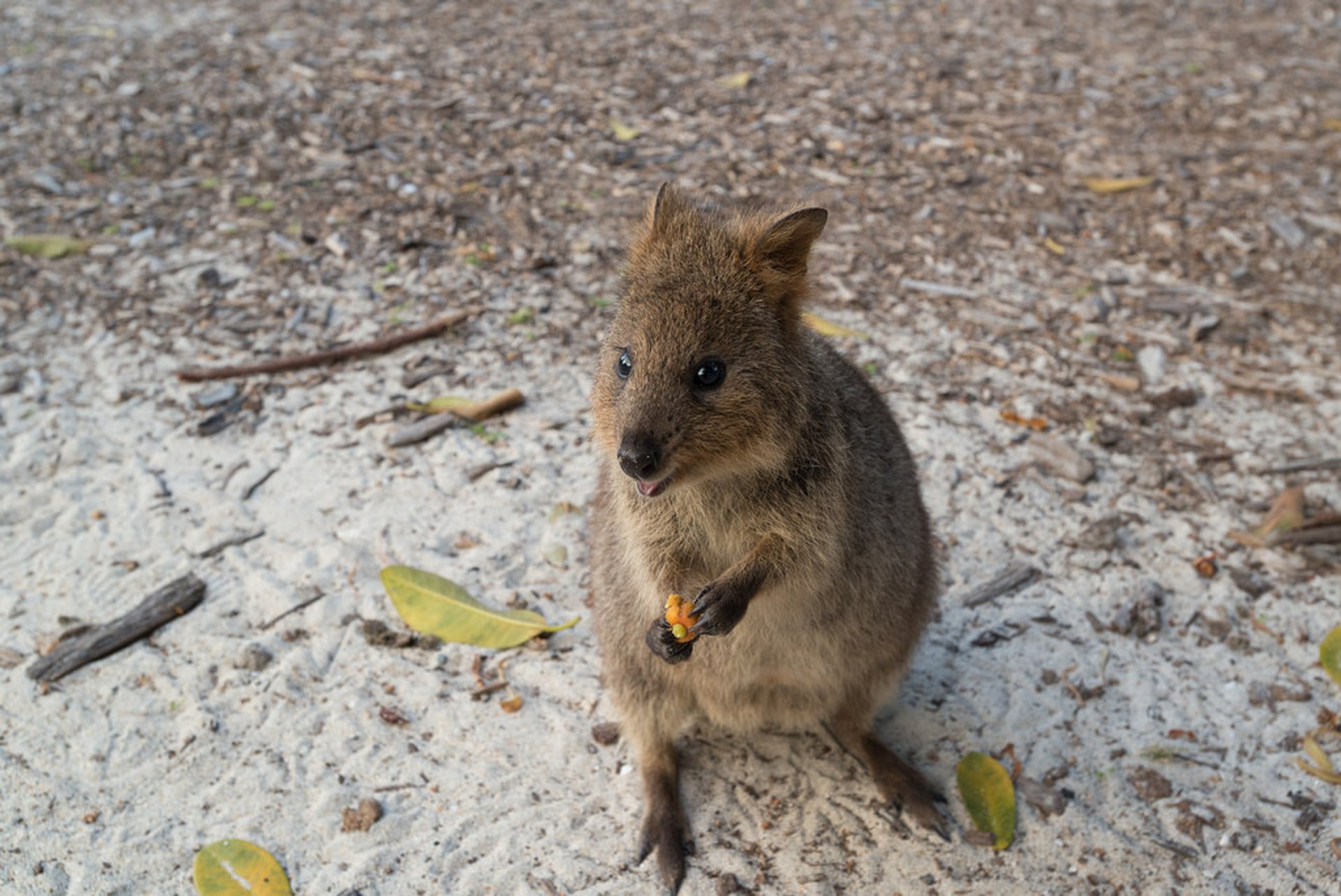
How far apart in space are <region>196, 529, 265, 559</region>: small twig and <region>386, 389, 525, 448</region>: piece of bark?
0.70m

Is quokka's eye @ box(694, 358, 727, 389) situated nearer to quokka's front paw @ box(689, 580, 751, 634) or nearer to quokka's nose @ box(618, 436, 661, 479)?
quokka's nose @ box(618, 436, 661, 479)

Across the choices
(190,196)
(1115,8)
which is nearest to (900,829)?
(190,196)

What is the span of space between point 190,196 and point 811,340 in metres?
4.64

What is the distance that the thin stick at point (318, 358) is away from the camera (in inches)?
194

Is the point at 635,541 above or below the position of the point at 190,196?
above

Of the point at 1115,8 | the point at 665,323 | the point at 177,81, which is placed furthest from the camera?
the point at 1115,8

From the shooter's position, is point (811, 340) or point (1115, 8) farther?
point (1115, 8)

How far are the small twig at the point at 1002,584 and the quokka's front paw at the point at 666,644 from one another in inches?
64.5

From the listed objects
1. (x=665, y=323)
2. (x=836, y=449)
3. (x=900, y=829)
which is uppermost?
(x=665, y=323)

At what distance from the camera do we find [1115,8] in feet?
27.6

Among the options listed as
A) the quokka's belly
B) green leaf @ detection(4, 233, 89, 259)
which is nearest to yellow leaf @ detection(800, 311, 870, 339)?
the quokka's belly

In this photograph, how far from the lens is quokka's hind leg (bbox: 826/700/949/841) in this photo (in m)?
3.22

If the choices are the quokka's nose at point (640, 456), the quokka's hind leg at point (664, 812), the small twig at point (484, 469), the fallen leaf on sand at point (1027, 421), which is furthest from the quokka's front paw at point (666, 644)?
the fallen leaf on sand at point (1027, 421)

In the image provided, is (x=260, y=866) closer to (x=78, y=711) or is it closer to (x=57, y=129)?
(x=78, y=711)
